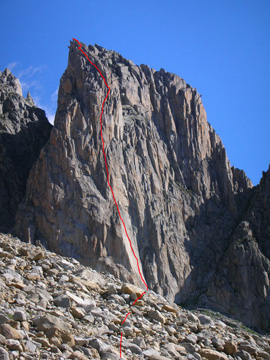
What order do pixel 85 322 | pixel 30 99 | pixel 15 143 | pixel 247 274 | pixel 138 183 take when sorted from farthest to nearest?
pixel 30 99 → pixel 15 143 → pixel 138 183 → pixel 247 274 → pixel 85 322

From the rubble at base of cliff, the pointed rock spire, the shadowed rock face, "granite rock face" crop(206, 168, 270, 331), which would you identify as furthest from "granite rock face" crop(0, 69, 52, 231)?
the rubble at base of cliff

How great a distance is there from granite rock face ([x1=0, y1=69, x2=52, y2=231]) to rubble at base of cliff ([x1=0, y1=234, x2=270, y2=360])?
167 ft

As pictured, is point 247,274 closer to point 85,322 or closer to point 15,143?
point 15,143

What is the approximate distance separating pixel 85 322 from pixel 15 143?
66622mm

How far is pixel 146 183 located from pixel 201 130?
22929mm

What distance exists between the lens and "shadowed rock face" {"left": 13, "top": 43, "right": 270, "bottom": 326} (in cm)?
6244

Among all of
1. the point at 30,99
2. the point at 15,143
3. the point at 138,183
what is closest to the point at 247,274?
the point at 138,183

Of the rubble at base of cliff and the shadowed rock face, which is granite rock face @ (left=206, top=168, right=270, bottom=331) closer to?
the shadowed rock face

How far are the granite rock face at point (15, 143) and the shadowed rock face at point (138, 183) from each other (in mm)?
7912

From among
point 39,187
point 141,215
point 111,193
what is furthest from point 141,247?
point 39,187

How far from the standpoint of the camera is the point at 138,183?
233 feet

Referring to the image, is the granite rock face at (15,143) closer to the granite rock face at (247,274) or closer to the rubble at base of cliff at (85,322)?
the granite rock face at (247,274)

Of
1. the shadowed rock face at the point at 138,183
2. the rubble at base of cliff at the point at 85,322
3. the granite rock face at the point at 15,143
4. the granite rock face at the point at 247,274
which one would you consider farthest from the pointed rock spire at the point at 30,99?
the rubble at base of cliff at the point at 85,322

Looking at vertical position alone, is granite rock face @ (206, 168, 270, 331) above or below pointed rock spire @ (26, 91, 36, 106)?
below
